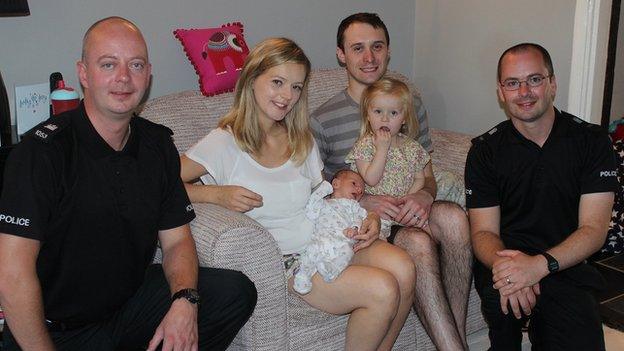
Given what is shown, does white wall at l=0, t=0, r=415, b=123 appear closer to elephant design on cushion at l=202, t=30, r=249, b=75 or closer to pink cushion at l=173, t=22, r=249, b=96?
pink cushion at l=173, t=22, r=249, b=96

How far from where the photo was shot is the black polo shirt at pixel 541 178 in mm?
2357

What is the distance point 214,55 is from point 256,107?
64cm

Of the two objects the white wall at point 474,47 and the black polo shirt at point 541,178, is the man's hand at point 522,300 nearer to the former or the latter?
the black polo shirt at point 541,178

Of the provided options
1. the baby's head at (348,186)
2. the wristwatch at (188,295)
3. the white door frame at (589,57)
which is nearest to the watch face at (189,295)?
the wristwatch at (188,295)

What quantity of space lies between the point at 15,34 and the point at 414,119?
1572 mm

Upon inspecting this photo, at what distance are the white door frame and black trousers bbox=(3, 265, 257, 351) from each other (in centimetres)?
Result: 195

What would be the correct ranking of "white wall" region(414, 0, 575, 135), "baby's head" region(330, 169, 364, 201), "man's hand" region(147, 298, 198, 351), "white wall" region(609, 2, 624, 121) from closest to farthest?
"man's hand" region(147, 298, 198, 351) → "baby's head" region(330, 169, 364, 201) → "white wall" region(414, 0, 575, 135) → "white wall" region(609, 2, 624, 121)

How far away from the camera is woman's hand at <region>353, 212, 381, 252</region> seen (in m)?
2.39

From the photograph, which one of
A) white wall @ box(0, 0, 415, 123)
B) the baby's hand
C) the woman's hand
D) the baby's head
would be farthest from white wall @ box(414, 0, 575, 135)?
the baby's hand

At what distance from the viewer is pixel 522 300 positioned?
7.32ft

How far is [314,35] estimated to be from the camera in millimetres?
3656

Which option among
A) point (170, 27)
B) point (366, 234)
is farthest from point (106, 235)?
point (170, 27)

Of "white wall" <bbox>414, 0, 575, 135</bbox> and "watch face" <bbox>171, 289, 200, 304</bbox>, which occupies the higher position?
"white wall" <bbox>414, 0, 575, 135</bbox>

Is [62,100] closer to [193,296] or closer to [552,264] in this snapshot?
[193,296]
